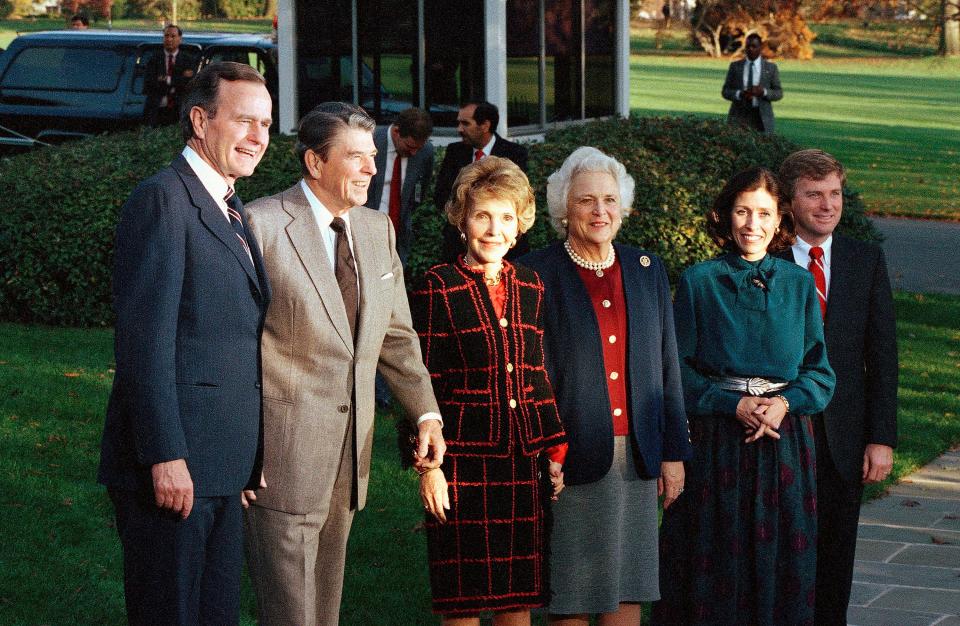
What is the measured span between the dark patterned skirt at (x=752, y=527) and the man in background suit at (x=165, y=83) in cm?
1435

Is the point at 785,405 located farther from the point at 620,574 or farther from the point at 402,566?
the point at 402,566

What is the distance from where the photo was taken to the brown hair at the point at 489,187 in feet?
15.5

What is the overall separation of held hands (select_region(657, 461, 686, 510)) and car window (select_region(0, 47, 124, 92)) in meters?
16.2

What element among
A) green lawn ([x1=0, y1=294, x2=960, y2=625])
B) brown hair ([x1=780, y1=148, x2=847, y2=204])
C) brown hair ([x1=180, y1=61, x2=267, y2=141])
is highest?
brown hair ([x1=180, y1=61, x2=267, y2=141])

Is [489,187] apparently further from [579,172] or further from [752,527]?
[752,527]

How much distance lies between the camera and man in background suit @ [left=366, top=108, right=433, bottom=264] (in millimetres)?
9719

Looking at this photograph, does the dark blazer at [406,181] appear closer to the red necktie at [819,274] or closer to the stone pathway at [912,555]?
the stone pathway at [912,555]

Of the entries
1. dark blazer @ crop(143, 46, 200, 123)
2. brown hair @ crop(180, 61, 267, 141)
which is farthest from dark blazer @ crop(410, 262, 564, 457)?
dark blazer @ crop(143, 46, 200, 123)

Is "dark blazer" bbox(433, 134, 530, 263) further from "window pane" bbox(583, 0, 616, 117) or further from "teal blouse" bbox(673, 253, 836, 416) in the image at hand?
"window pane" bbox(583, 0, 616, 117)

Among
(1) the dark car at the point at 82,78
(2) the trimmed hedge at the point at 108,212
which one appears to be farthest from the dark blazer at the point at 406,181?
(1) the dark car at the point at 82,78

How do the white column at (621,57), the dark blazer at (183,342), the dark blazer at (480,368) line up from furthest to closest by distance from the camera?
the white column at (621,57), the dark blazer at (480,368), the dark blazer at (183,342)

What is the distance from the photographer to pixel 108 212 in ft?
41.4

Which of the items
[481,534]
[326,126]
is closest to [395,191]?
[481,534]

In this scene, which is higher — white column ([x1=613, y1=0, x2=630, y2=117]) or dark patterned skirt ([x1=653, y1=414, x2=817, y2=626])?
white column ([x1=613, y1=0, x2=630, y2=117])
